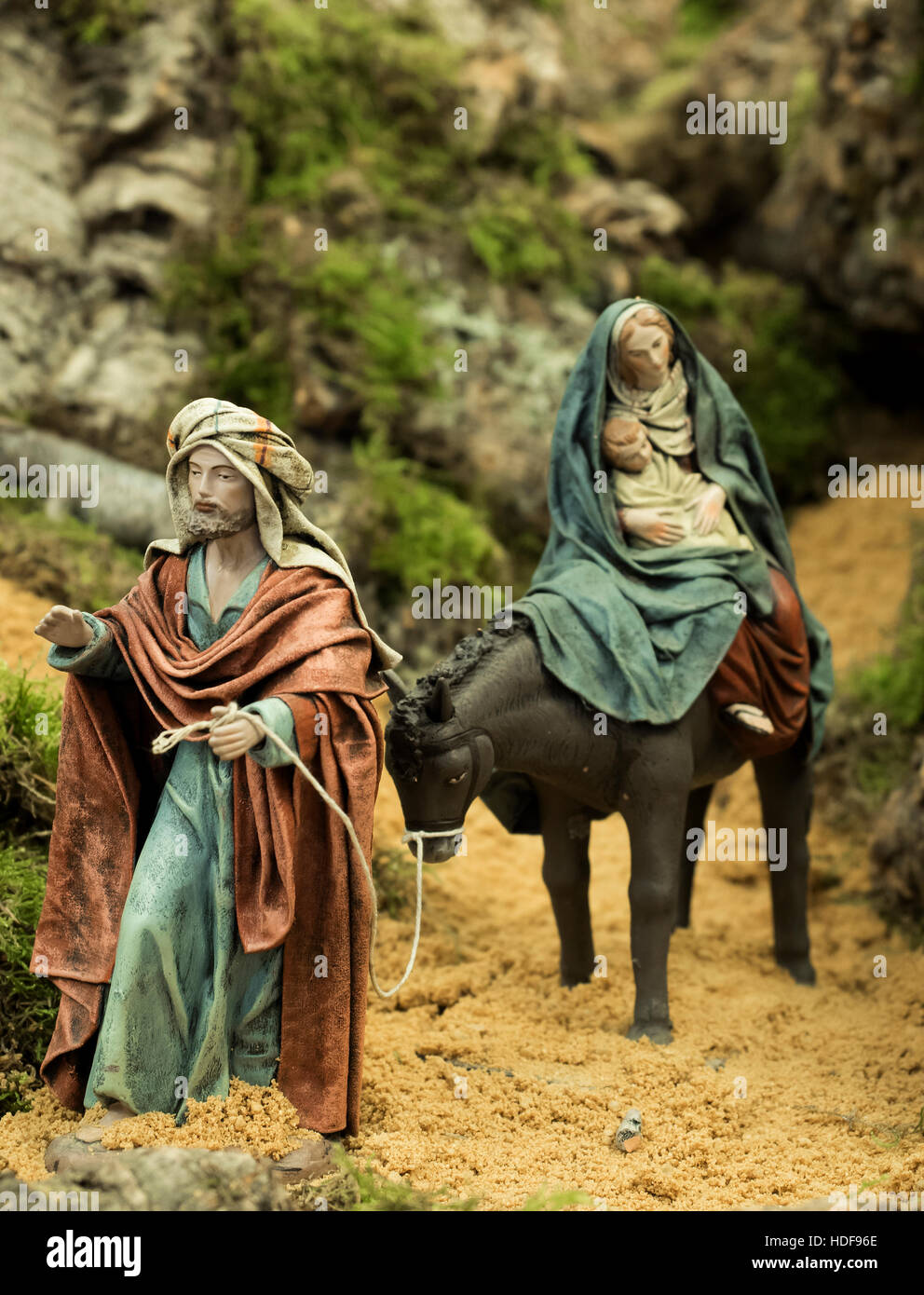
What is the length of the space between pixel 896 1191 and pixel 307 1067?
6.75ft

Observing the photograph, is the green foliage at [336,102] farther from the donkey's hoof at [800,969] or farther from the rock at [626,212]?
the donkey's hoof at [800,969]

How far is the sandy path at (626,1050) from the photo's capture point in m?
4.89

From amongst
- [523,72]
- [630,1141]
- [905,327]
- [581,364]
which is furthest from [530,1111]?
[523,72]

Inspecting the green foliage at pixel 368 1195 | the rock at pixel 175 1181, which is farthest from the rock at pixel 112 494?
the rock at pixel 175 1181

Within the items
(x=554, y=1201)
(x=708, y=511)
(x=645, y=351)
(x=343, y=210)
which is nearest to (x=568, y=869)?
(x=708, y=511)

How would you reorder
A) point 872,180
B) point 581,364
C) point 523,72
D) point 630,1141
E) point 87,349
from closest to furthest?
point 630,1141
point 581,364
point 87,349
point 872,180
point 523,72

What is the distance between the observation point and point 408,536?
31.5 feet

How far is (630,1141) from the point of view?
5.11 m

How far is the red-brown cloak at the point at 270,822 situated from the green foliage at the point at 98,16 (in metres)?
7.82

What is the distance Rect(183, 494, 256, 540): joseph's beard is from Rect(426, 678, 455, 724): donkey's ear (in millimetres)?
983

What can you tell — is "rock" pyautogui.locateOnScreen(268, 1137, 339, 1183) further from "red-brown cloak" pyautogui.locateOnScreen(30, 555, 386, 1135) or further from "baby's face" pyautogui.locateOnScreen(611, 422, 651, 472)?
"baby's face" pyautogui.locateOnScreen(611, 422, 651, 472)

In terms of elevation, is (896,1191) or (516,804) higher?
(516,804)

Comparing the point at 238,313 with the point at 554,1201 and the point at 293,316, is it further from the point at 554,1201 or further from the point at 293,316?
the point at 554,1201

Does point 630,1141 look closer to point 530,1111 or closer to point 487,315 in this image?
point 530,1111
